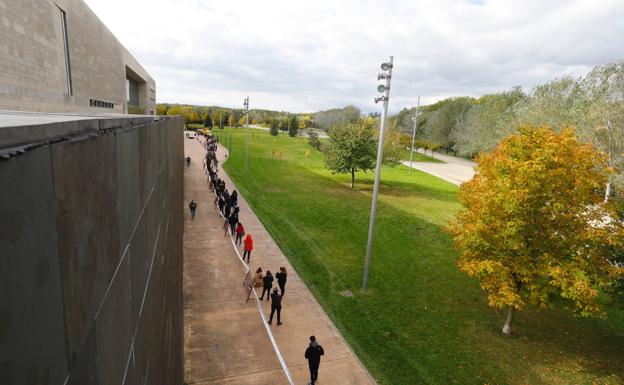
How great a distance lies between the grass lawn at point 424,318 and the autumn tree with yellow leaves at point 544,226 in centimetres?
159

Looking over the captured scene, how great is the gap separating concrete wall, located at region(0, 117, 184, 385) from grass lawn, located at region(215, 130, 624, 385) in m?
9.18

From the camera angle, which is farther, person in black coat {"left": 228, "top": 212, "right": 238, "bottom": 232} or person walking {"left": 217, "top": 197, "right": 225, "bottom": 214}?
person walking {"left": 217, "top": 197, "right": 225, "bottom": 214}

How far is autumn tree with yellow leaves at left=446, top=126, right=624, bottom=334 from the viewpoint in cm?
1007

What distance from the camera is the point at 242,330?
1063 centimetres

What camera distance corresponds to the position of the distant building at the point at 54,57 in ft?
32.1

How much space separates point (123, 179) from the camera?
2020 millimetres

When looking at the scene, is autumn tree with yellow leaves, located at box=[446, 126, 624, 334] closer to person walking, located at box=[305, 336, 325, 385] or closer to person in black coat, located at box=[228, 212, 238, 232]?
person walking, located at box=[305, 336, 325, 385]

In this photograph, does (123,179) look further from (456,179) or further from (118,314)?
(456,179)

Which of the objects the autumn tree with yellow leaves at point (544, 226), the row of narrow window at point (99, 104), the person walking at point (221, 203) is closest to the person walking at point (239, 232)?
the person walking at point (221, 203)

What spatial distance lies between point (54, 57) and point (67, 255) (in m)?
15.3

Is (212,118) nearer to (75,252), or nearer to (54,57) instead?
(54,57)

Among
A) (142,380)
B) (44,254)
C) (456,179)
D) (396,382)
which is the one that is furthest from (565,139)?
(456,179)

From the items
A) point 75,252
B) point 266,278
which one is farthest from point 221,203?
point 75,252

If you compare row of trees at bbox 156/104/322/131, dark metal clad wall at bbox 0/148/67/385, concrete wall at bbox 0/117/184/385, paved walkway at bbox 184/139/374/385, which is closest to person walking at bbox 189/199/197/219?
paved walkway at bbox 184/139/374/385
